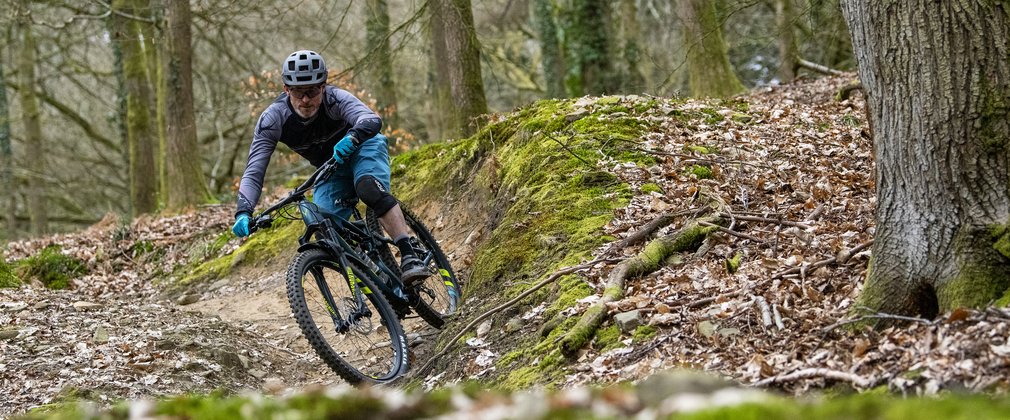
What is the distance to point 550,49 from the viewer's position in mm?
22297

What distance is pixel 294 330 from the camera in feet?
30.5

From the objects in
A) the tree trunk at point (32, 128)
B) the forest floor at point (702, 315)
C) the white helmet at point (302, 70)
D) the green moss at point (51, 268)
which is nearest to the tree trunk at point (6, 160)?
the tree trunk at point (32, 128)

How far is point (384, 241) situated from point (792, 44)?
1174cm

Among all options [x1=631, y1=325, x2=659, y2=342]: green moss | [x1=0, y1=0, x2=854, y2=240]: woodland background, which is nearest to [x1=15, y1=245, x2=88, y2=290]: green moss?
[x1=0, y1=0, x2=854, y2=240]: woodland background

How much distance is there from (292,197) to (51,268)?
294 inches

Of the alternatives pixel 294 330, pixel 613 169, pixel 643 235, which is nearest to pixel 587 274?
pixel 643 235

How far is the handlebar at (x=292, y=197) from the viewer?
633 cm

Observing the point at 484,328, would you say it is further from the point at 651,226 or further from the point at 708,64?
the point at 708,64

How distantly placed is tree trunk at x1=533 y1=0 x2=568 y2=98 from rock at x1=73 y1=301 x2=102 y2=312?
45.0 feet

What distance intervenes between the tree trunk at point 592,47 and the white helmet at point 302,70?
484 inches

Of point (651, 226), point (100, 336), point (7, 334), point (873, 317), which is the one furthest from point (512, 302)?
point (7, 334)

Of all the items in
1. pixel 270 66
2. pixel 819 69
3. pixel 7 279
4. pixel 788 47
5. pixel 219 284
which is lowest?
pixel 219 284

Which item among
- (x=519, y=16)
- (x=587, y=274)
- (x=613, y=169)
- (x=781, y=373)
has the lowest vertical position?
(x=781, y=373)

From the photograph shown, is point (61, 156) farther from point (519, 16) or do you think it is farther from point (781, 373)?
point (781, 373)
